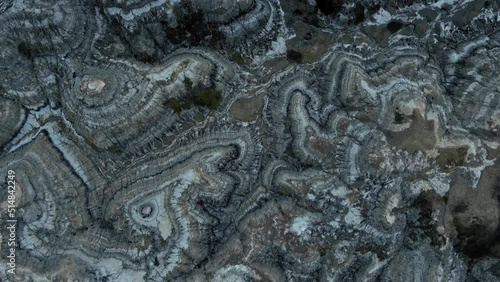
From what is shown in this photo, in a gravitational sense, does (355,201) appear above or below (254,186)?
below

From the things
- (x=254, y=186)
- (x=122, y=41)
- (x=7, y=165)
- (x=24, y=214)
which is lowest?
(x=254, y=186)

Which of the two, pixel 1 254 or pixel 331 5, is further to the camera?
pixel 331 5

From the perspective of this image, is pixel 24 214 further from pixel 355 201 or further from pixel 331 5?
pixel 331 5

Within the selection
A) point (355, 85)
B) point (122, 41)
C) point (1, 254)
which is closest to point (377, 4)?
point (355, 85)

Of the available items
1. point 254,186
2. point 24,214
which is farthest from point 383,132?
point 24,214

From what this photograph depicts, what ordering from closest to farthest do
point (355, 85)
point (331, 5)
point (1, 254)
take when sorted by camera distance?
point (1, 254) < point (355, 85) < point (331, 5)

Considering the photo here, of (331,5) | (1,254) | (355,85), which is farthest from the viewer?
(331,5)
